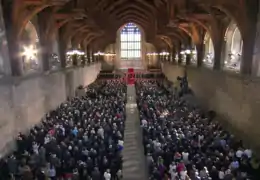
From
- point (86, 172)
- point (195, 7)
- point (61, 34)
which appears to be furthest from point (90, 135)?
point (61, 34)

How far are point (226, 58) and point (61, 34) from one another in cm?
1356

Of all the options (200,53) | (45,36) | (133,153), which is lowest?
(133,153)

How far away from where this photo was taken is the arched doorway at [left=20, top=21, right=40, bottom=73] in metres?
19.7

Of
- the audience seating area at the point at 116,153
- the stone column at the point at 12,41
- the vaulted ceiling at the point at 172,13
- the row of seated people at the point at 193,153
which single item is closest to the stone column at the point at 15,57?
the stone column at the point at 12,41

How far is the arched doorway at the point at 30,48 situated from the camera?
1973 cm

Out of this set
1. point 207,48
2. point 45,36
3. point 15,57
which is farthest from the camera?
point 207,48

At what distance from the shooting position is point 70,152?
39.6ft

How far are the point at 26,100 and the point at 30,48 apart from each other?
16.9ft

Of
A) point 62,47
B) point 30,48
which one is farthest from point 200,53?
point 30,48

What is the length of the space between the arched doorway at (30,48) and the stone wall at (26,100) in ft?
3.42

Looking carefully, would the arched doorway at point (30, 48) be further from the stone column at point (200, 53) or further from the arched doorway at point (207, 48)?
the arched doorway at point (207, 48)

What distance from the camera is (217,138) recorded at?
43.4ft

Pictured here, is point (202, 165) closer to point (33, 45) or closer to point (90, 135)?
point (90, 135)

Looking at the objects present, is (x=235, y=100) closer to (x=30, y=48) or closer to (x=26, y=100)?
(x=26, y=100)
